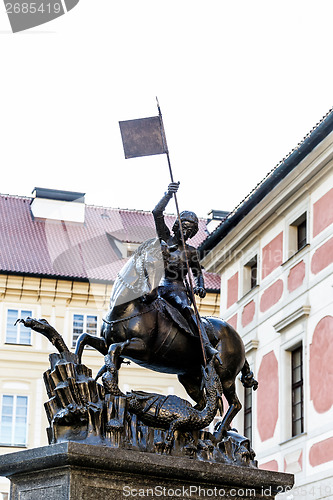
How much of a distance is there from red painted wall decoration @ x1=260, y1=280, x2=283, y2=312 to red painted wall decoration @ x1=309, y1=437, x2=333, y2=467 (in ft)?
14.5

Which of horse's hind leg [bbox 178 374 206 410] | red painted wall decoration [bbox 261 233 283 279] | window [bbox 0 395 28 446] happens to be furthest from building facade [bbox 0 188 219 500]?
horse's hind leg [bbox 178 374 206 410]

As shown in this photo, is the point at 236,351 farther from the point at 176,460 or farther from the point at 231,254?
the point at 231,254

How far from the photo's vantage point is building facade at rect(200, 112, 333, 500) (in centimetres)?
1956

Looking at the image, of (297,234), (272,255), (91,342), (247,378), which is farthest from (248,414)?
(91,342)

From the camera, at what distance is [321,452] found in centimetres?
1898

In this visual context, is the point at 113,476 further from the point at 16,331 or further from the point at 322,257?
the point at 16,331

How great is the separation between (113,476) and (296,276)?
49.6ft

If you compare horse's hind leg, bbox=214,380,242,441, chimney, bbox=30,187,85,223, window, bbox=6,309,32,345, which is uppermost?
chimney, bbox=30,187,85,223

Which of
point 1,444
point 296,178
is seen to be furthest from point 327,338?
point 1,444

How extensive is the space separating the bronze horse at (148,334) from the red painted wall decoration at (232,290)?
1751 centimetres

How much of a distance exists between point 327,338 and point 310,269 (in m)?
2.03

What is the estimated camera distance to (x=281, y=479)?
779 centimetres

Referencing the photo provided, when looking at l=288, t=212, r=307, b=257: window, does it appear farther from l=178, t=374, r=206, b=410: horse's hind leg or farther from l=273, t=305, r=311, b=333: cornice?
l=178, t=374, r=206, b=410: horse's hind leg

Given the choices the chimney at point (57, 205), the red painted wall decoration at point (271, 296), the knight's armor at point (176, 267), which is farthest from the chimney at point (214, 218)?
the knight's armor at point (176, 267)
